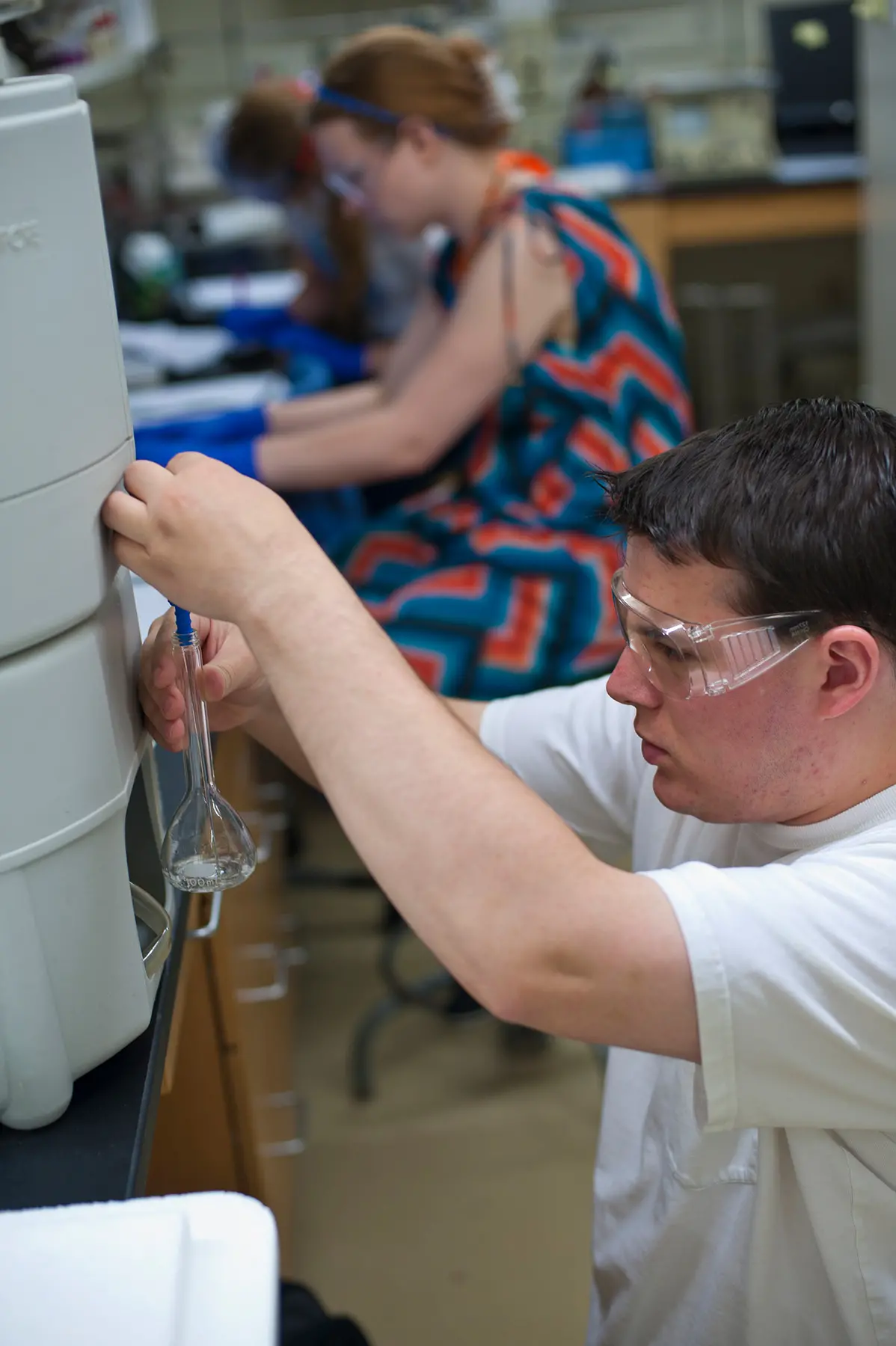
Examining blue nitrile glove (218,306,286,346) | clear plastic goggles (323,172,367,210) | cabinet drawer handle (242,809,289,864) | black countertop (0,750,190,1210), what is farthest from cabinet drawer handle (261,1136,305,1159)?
blue nitrile glove (218,306,286,346)

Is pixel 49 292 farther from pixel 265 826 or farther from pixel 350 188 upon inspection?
pixel 350 188

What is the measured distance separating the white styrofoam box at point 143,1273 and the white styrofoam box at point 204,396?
1717mm

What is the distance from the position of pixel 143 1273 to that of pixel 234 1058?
2.58ft

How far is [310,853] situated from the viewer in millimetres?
2783

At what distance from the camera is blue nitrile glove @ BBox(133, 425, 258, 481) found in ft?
6.37

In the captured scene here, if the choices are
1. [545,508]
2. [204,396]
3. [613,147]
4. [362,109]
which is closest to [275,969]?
[545,508]

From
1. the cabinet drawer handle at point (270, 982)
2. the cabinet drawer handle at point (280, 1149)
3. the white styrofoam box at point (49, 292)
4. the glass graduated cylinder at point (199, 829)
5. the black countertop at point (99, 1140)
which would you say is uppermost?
the white styrofoam box at point (49, 292)

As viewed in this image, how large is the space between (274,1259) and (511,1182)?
134 cm

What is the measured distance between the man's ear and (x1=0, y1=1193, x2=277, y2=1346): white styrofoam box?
1.38ft

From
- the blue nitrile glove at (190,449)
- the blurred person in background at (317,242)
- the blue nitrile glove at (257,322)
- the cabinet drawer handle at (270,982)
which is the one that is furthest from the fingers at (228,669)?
the blue nitrile glove at (257,322)

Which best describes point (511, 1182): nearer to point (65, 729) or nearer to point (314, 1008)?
point (314, 1008)

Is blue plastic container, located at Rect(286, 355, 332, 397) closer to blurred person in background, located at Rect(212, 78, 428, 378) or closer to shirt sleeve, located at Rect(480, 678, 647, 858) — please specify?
blurred person in background, located at Rect(212, 78, 428, 378)

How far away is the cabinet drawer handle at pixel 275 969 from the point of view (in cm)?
152

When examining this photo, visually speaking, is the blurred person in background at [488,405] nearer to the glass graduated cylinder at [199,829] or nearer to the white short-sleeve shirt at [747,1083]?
the white short-sleeve shirt at [747,1083]
